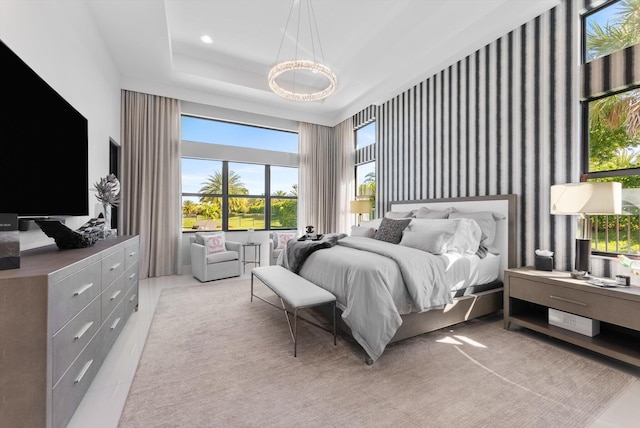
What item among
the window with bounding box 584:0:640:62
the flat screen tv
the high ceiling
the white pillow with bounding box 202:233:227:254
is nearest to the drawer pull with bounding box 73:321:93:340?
the flat screen tv

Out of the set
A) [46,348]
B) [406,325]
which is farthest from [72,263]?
[406,325]

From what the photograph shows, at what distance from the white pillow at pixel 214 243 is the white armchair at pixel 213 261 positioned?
0.02 meters

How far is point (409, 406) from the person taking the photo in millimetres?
1538

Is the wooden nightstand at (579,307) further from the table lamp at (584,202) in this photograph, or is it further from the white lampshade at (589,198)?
the white lampshade at (589,198)

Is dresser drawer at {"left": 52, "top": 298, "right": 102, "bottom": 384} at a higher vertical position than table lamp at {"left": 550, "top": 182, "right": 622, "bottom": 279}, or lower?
lower

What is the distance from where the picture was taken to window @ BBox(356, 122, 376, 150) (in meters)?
5.57

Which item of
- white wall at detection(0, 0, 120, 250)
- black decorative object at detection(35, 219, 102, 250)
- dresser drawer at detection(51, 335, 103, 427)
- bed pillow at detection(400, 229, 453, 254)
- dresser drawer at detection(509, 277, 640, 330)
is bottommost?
dresser drawer at detection(51, 335, 103, 427)

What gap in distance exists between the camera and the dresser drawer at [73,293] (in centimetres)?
120

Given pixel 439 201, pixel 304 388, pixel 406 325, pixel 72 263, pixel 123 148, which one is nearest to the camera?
pixel 72 263

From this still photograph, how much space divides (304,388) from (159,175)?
14.6ft

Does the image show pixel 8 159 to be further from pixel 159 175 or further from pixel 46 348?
pixel 159 175

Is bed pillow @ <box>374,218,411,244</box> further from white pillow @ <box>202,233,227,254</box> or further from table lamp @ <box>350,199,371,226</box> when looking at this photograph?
white pillow @ <box>202,233,227,254</box>

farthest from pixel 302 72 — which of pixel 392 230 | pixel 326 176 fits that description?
pixel 392 230

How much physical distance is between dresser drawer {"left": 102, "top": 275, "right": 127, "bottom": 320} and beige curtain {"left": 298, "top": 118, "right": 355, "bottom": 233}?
4.09 meters
